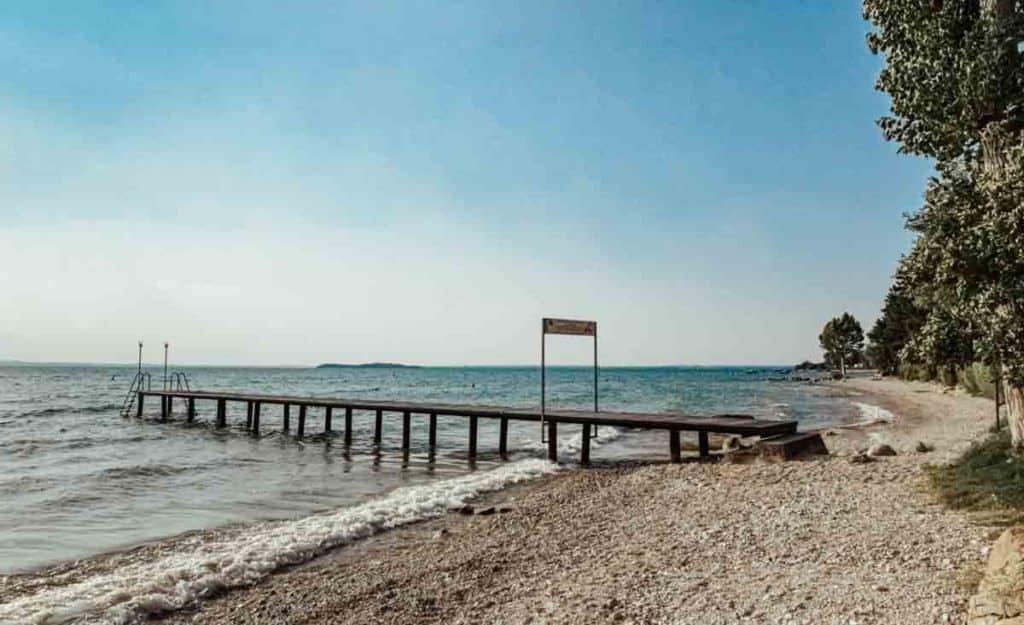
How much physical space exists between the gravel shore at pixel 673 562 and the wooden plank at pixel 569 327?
17.5ft

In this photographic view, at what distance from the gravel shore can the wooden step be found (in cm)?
147

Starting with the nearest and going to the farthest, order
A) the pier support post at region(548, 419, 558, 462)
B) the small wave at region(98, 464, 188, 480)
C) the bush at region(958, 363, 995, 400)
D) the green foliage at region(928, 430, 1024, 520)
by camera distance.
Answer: the green foliage at region(928, 430, 1024, 520) → the small wave at region(98, 464, 188, 480) → the pier support post at region(548, 419, 558, 462) → the bush at region(958, 363, 995, 400)


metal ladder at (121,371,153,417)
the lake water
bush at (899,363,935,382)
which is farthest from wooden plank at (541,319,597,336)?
bush at (899,363,935,382)

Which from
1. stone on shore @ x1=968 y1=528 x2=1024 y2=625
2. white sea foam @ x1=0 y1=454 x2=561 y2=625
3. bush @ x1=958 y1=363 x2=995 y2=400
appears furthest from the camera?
bush @ x1=958 y1=363 x2=995 y2=400

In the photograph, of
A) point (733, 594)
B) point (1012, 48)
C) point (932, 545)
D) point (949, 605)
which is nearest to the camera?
point (949, 605)

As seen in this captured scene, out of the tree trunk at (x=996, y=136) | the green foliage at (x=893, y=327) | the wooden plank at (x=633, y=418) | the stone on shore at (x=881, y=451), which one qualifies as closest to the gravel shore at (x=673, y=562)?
the stone on shore at (x=881, y=451)

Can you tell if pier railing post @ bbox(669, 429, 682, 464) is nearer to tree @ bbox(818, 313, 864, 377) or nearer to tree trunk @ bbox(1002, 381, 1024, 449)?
tree trunk @ bbox(1002, 381, 1024, 449)

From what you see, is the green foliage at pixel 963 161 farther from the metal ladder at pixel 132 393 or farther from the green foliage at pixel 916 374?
the green foliage at pixel 916 374

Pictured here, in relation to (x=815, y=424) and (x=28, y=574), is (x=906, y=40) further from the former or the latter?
Answer: (x=815, y=424)

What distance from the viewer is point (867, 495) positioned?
8.52m

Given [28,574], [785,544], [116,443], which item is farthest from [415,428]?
[785,544]

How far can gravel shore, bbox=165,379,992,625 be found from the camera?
5180 mm

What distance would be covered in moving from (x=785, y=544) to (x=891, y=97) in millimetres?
5405

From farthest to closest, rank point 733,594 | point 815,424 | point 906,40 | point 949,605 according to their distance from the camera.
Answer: point 815,424, point 906,40, point 733,594, point 949,605
